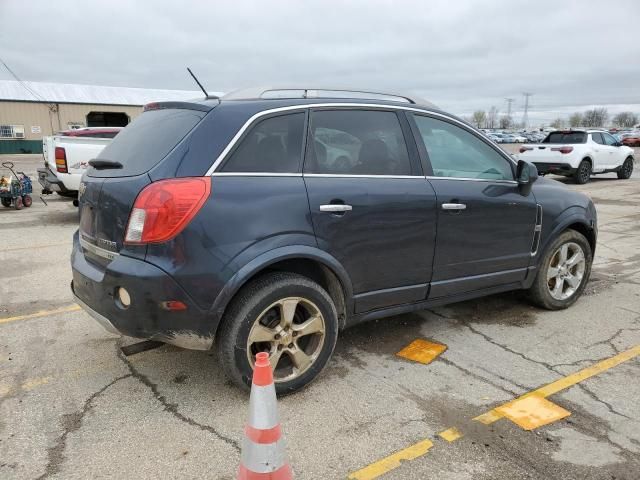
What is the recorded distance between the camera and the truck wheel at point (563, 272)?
456 centimetres

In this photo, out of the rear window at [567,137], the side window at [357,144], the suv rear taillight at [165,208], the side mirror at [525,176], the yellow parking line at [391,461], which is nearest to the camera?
the yellow parking line at [391,461]

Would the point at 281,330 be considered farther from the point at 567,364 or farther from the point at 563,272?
the point at 563,272

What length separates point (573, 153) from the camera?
15.8 metres

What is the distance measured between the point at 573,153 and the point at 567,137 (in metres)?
0.81

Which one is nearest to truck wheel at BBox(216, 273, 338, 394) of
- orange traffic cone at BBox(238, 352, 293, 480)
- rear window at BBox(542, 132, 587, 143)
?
orange traffic cone at BBox(238, 352, 293, 480)

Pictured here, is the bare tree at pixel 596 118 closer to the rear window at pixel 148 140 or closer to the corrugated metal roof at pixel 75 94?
the corrugated metal roof at pixel 75 94

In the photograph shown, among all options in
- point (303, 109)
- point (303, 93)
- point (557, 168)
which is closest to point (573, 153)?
point (557, 168)

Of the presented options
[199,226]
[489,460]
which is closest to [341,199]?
[199,226]

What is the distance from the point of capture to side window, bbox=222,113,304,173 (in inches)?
117

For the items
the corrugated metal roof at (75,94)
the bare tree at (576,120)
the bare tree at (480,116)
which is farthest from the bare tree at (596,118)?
the corrugated metal roof at (75,94)

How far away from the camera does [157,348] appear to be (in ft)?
12.6

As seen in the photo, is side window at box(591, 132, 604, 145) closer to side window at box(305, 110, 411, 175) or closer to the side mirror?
the side mirror

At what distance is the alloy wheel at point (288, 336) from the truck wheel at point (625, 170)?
18.5 m

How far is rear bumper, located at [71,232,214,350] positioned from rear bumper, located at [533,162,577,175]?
603 inches
